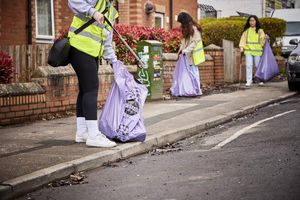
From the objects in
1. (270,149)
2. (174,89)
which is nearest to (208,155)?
(270,149)

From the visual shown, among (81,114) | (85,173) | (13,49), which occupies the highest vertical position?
(13,49)

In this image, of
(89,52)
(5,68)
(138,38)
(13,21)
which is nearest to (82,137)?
(89,52)

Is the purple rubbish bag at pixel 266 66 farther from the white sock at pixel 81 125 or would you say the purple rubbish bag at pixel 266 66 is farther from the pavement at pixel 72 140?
the white sock at pixel 81 125

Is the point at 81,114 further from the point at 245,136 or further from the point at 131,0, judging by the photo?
the point at 131,0

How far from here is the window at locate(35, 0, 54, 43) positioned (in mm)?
15274

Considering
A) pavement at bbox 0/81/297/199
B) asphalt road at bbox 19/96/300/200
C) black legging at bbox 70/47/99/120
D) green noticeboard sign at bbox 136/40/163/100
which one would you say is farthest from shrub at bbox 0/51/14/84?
green noticeboard sign at bbox 136/40/163/100

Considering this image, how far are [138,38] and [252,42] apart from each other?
4.27 m

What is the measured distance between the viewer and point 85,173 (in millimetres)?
5887

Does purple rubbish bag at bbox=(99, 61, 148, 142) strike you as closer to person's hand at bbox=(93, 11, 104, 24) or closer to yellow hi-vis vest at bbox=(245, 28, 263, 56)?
person's hand at bbox=(93, 11, 104, 24)

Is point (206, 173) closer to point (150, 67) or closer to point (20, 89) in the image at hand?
point (20, 89)

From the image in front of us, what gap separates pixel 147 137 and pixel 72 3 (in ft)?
6.50

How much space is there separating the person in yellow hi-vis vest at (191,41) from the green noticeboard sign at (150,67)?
0.85 meters

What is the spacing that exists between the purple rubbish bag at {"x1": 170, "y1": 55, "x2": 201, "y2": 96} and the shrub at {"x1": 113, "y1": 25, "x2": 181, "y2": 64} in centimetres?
107

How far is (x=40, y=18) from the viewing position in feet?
50.4
